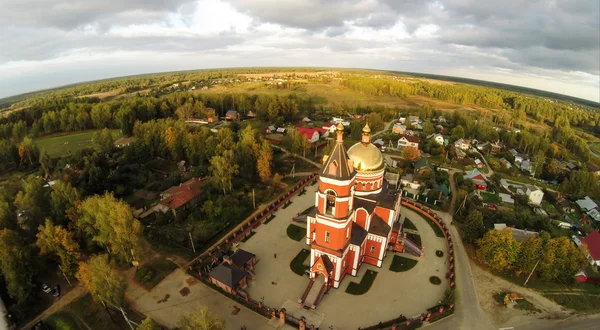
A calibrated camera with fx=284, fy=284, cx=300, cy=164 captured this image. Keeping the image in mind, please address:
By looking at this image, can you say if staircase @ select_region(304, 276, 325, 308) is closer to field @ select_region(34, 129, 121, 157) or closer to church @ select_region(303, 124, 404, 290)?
church @ select_region(303, 124, 404, 290)

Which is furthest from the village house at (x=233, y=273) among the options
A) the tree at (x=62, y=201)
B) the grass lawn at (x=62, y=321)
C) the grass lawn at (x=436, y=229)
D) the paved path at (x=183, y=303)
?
the grass lawn at (x=436, y=229)

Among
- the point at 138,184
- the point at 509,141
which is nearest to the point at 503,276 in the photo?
the point at 138,184

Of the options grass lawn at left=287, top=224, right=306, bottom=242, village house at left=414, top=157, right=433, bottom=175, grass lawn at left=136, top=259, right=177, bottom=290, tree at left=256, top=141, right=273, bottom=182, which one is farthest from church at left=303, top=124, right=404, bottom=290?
village house at left=414, top=157, right=433, bottom=175

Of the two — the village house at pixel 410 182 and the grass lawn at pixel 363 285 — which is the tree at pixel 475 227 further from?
the village house at pixel 410 182

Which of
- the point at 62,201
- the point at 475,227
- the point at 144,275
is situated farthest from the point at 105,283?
the point at 475,227

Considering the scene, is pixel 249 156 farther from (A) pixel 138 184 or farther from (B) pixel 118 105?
(B) pixel 118 105

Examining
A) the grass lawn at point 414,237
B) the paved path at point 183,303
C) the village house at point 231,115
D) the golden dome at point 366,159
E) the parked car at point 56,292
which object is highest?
the village house at point 231,115

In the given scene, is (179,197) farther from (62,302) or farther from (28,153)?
(28,153)
